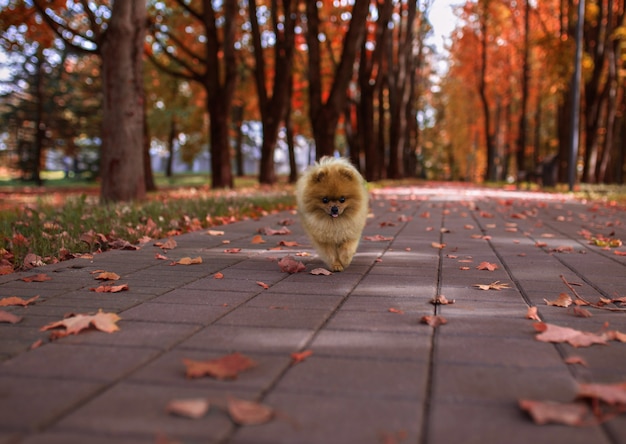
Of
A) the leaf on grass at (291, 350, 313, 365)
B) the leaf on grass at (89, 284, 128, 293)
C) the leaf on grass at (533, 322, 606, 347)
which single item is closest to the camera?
the leaf on grass at (291, 350, 313, 365)

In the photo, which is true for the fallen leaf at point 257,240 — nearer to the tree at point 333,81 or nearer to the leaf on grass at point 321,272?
the leaf on grass at point 321,272

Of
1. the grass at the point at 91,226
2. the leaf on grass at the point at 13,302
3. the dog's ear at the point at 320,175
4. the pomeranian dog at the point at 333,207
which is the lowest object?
the leaf on grass at the point at 13,302

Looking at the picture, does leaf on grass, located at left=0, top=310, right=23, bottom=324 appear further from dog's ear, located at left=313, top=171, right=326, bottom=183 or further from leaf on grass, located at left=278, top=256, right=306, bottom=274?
dog's ear, located at left=313, top=171, right=326, bottom=183

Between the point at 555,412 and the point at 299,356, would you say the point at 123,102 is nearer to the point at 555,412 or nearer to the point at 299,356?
the point at 299,356

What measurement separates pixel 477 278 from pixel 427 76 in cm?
5753

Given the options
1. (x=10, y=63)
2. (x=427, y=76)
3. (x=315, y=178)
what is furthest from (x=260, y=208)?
(x=427, y=76)

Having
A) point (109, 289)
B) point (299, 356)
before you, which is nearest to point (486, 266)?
point (299, 356)

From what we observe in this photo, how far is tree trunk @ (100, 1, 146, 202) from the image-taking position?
37.7 feet

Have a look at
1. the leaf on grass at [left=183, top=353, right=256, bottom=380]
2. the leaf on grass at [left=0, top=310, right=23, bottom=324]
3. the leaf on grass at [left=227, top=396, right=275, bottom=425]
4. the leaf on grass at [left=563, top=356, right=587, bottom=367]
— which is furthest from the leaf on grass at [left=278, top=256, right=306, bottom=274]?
the leaf on grass at [left=227, top=396, right=275, bottom=425]

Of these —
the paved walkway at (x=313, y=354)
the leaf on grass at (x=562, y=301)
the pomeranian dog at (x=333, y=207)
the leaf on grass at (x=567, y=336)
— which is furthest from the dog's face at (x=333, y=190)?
the leaf on grass at (x=567, y=336)

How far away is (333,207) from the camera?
5.20 meters

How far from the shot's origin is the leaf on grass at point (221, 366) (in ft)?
8.98

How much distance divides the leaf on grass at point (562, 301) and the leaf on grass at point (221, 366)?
93.0 inches

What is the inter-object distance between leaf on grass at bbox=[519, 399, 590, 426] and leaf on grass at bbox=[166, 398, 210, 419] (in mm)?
1246
